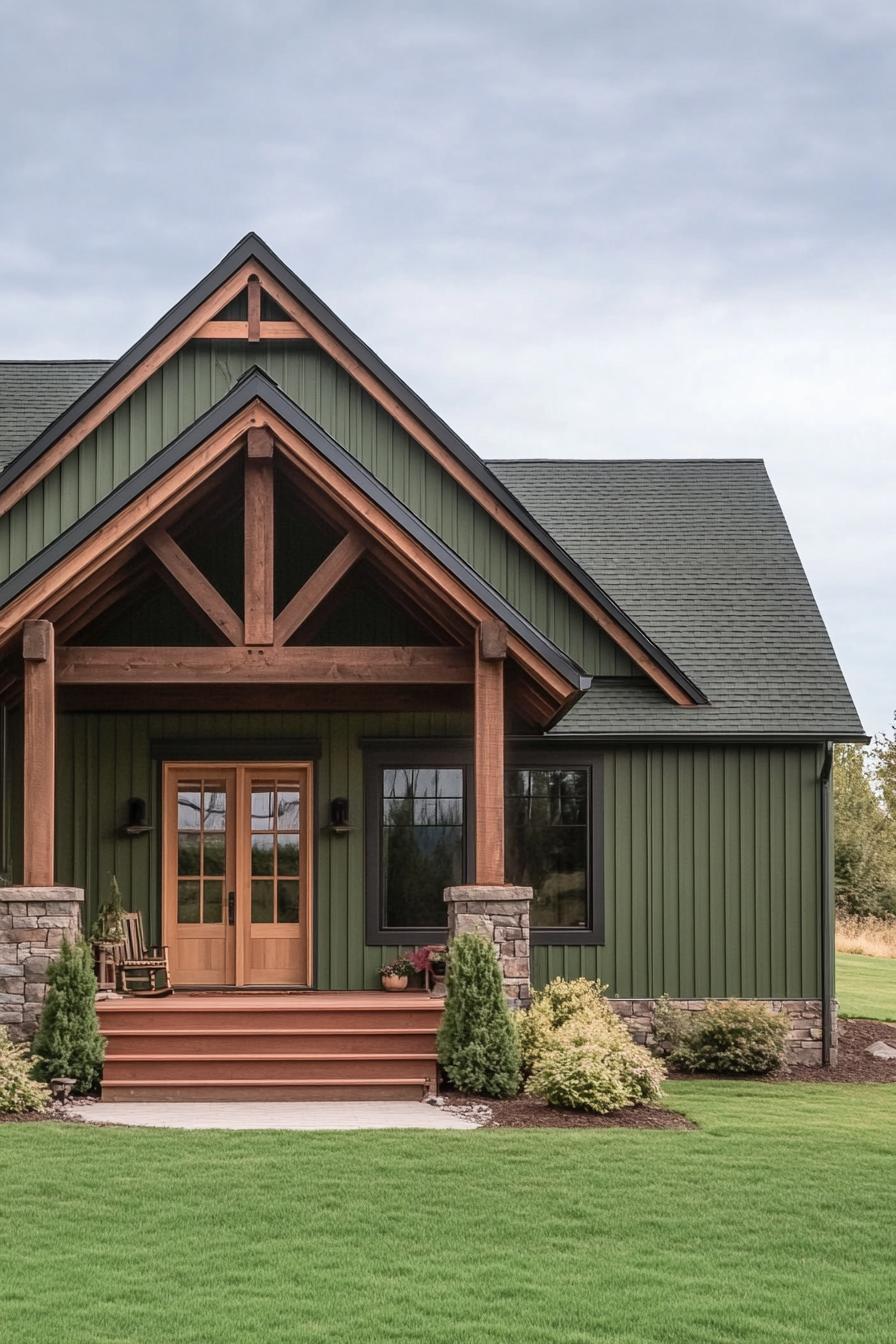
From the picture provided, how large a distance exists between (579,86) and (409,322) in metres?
18.5

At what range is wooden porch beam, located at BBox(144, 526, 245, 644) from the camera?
1123cm

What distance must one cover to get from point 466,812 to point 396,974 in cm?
170

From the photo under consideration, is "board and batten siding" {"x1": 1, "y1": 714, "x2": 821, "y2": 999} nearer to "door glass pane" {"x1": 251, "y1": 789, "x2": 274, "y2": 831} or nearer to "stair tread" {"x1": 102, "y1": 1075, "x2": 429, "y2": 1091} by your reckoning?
"door glass pane" {"x1": 251, "y1": 789, "x2": 274, "y2": 831}

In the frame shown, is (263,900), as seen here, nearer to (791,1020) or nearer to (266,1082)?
(266,1082)

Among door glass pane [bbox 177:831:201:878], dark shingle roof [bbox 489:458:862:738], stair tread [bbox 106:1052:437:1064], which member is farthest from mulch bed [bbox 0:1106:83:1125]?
dark shingle roof [bbox 489:458:862:738]

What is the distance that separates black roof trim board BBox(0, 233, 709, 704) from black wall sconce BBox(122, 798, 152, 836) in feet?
10.5

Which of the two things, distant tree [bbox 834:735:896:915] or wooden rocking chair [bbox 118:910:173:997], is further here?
distant tree [bbox 834:735:896:915]

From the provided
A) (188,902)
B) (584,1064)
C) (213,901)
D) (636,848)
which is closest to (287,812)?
(213,901)

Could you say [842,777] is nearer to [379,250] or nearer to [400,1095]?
[379,250]

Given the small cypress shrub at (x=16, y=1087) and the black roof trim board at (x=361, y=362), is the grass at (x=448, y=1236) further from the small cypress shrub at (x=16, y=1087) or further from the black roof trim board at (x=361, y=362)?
the black roof trim board at (x=361, y=362)

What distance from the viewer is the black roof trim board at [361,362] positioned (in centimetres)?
1366

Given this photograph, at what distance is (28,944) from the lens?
35.7 feet

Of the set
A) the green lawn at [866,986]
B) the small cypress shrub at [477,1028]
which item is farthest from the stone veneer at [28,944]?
the green lawn at [866,986]

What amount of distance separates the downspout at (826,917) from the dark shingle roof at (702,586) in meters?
0.59
